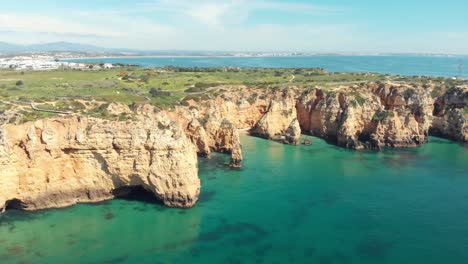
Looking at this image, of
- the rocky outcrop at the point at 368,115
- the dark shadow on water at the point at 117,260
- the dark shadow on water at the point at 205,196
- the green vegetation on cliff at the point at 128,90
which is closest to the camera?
the dark shadow on water at the point at 117,260

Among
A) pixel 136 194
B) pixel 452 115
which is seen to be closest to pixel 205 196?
pixel 136 194

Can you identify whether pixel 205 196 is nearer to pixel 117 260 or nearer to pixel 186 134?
pixel 117 260

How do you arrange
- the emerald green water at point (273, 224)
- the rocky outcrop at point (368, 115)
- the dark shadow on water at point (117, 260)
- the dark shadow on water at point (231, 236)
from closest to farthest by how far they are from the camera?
the dark shadow on water at point (117, 260) → the emerald green water at point (273, 224) → the dark shadow on water at point (231, 236) → the rocky outcrop at point (368, 115)

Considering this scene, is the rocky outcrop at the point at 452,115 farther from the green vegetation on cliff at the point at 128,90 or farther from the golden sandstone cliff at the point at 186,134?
the green vegetation on cliff at the point at 128,90

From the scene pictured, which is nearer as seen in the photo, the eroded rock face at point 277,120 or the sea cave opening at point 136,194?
the sea cave opening at point 136,194

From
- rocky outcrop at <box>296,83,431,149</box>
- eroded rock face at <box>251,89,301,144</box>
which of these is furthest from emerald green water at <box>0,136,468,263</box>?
eroded rock face at <box>251,89,301,144</box>

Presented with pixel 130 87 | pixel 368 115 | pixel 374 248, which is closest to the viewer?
pixel 374 248

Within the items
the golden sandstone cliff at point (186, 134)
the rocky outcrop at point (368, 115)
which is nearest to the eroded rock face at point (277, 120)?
the golden sandstone cliff at point (186, 134)

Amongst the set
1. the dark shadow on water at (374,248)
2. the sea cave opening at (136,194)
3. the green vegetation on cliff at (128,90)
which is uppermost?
the green vegetation on cliff at (128,90)
